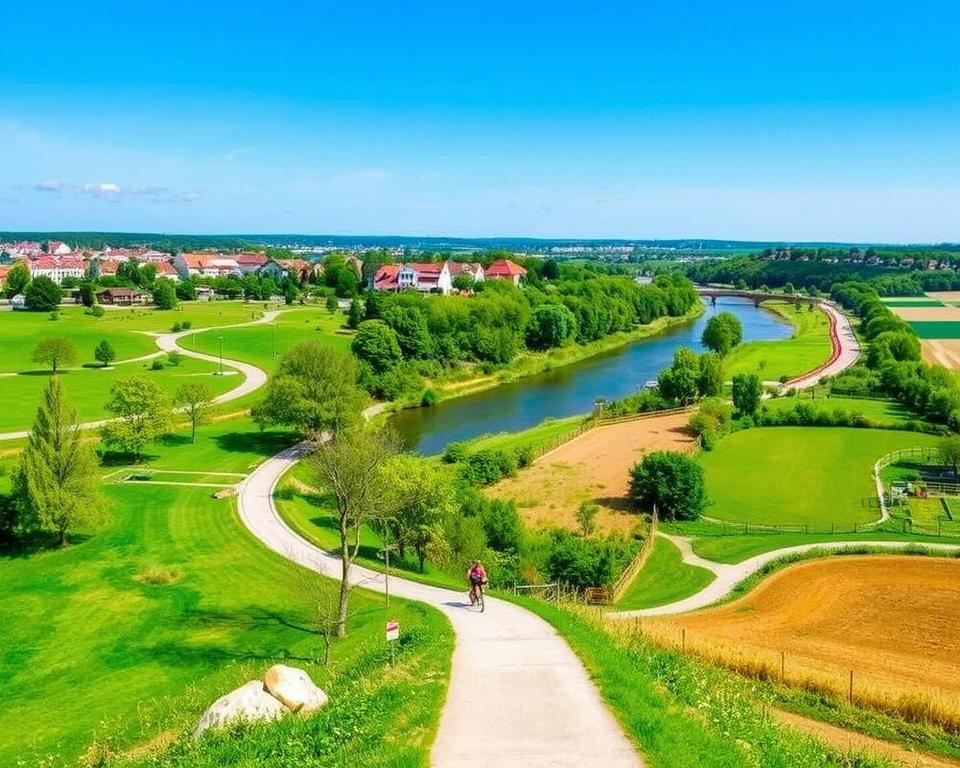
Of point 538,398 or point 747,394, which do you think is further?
point 538,398

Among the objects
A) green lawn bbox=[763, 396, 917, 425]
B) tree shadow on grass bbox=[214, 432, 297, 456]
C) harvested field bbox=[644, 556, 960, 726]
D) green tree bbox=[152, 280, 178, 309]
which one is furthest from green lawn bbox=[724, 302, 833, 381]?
green tree bbox=[152, 280, 178, 309]

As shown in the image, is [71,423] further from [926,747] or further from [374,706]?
Result: [926,747]

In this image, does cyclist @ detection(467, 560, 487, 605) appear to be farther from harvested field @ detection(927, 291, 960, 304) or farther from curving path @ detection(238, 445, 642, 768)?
harvested field @ detection(927, 291, 960, 304)

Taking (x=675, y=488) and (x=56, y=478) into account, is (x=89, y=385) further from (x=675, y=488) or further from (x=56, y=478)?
(x=675, y=488)

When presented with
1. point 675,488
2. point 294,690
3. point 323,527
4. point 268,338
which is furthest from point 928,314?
point 294,690

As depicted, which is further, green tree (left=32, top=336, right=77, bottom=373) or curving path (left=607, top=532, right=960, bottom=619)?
green tree (left=32, top=336, right=77, bottom=373)

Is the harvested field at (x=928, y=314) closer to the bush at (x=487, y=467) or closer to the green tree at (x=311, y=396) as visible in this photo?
the bush at (x=487, y=467)
